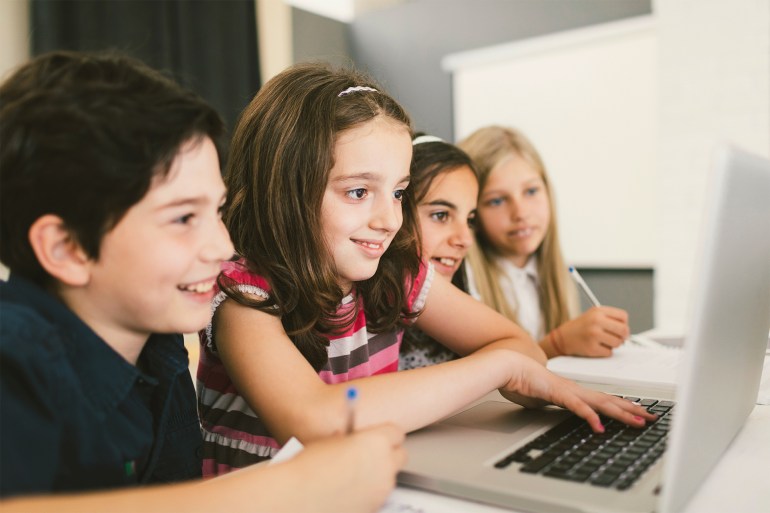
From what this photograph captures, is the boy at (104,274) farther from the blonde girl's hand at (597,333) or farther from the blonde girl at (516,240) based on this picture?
the blonde girl at (516,240)

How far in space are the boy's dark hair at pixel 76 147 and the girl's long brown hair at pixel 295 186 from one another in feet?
0.99

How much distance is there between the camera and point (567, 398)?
32.0 inches

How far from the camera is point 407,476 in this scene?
63 centimetres

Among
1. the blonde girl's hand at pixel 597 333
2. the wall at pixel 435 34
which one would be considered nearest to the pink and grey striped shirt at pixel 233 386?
the blonde girl's hand at pixel 597 333

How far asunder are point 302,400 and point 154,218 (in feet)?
0.82

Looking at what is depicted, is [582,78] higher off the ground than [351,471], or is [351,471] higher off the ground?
[582,78]

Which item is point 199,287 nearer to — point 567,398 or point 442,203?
point 567,398

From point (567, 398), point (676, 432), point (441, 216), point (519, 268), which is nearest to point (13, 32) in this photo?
point (441, 216)

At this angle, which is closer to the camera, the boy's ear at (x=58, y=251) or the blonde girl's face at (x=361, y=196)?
the boy's ear at (x=58, y=251)

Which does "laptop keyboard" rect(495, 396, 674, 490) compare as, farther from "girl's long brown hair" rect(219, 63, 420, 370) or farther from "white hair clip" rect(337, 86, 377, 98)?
"white hair clip" rect(337, 86, 377, 98)

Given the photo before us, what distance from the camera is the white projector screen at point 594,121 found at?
2852 mm

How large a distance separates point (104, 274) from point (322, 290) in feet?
1.32

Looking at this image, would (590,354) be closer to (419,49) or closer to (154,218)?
(154,218)

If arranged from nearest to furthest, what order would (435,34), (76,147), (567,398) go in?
(76,147) → (567,398) → (435,34)
